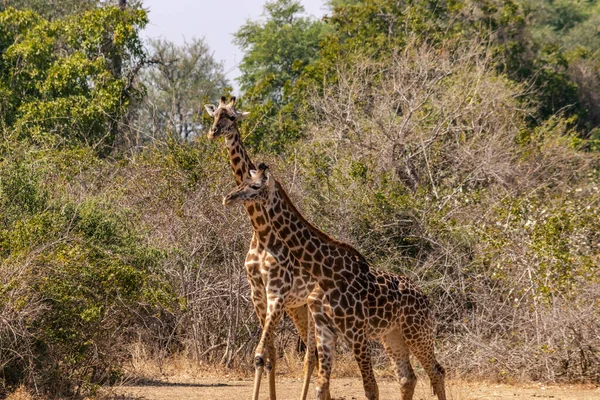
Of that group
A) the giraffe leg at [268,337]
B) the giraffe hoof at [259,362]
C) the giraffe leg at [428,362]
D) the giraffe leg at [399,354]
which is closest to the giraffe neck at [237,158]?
the giraffe leg at [268,337]

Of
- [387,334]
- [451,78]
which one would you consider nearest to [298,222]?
[387,334]

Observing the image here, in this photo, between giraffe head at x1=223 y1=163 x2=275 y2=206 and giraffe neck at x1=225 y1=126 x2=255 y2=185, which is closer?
giraffe head at x1=223 y1=163 x2=275 y2=206

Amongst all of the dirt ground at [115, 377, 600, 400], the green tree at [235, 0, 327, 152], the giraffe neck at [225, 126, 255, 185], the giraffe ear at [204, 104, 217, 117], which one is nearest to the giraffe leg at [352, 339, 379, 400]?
the dirt ground at [115, 377, 600, 400]

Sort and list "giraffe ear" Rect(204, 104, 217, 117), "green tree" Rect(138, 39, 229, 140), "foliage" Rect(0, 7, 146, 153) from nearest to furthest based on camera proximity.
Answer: "giraffe ear" Rect(204, 104, 217, 117)
"foliage" Rect(0, 7, 146, 153)
"green tree" Rect(138, 39, 229, 140)

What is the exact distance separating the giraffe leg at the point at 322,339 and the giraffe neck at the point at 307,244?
0.21 metres

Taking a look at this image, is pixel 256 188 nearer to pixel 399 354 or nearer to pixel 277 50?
pixel 399 354

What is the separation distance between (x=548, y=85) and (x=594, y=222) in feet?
60.6

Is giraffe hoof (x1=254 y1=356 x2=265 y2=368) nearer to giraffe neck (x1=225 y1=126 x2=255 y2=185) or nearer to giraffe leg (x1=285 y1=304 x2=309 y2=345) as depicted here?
giraffe leg (x1=285 y1=304 x2=309 y2=345)

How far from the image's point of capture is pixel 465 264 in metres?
14.9

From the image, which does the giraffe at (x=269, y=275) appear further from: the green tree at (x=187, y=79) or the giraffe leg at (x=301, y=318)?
the green tree at (x=187, y=79)

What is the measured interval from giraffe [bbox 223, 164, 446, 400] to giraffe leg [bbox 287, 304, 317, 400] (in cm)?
52

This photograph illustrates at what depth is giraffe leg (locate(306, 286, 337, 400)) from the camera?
9.32 m

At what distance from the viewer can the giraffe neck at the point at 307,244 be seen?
9.84 m

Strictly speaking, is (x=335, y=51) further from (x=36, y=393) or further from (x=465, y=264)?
(x=36, y=393)
